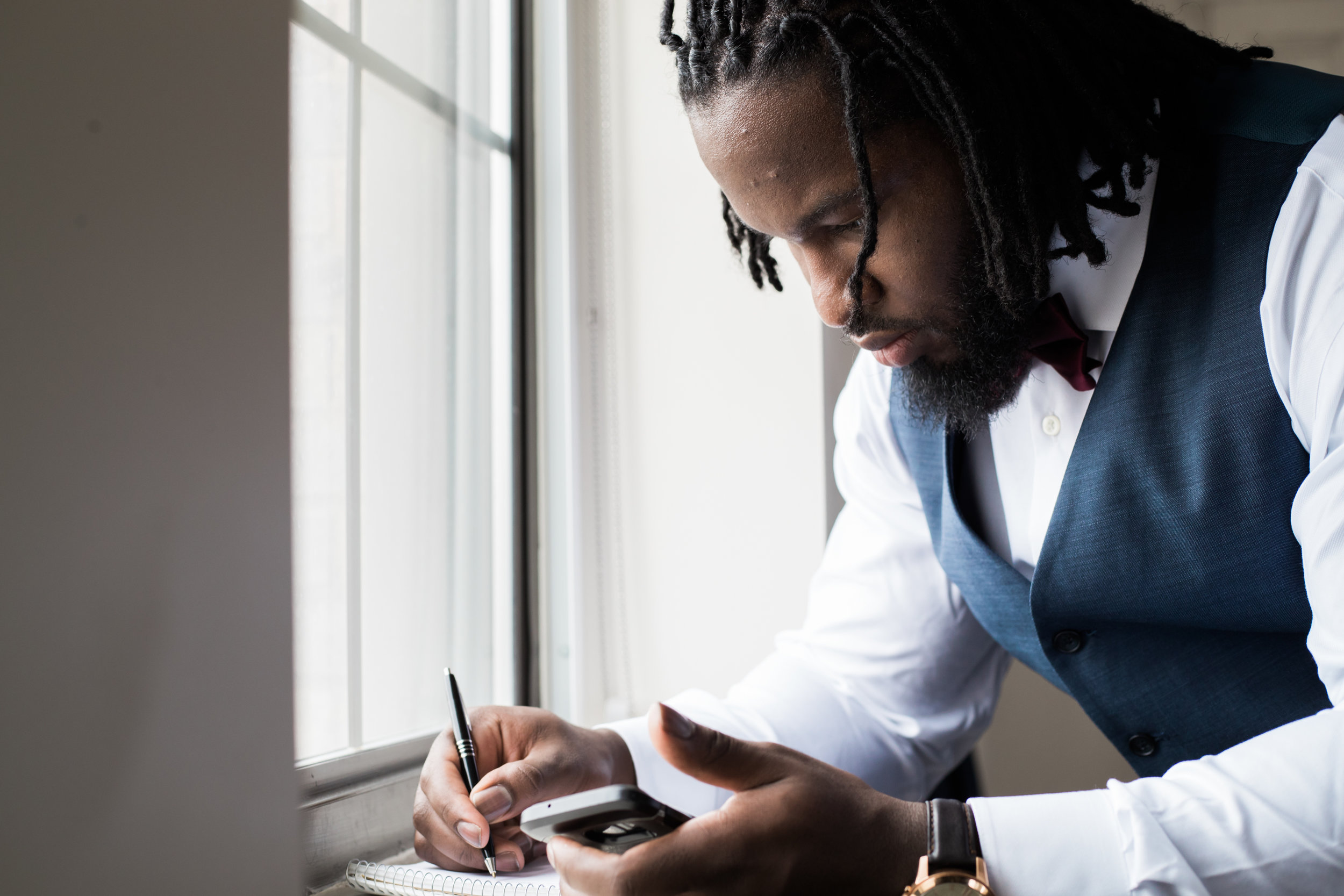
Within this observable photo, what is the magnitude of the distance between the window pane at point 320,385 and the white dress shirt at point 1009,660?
32 centimetres

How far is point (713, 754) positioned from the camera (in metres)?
0.57

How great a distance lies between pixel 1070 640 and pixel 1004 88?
20.6 inches

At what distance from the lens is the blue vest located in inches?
30.1

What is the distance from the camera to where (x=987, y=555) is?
958 mm

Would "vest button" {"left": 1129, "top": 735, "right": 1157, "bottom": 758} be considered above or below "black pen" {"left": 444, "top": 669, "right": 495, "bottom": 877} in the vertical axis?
below

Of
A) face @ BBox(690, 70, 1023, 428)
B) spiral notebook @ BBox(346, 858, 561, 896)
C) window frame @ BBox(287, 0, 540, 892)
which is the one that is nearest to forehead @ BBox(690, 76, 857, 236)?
face @ BBox(690, 70, 1023, 428)

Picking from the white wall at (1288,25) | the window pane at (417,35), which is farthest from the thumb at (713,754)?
the white wall at (1288,25)

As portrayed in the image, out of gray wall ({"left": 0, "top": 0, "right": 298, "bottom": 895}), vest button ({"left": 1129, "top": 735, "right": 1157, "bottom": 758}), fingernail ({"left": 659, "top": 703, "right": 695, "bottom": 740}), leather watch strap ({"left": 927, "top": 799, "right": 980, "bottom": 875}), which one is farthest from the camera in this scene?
vest button ({"left": 1129, "top": 735, "right": 1157, "bottom": 758})

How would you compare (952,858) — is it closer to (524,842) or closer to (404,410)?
(524,842)

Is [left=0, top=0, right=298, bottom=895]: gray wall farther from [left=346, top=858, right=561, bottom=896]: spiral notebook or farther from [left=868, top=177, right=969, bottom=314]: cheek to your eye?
[left=868, top=177, right=969, bottom=314]: cheek

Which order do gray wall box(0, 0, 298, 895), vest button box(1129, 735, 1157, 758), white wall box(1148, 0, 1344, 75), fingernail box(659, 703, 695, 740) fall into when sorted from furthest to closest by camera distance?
white wall box(1148, 0, 1344, 75) → vest button box(1129, 735, 1157, 758) → fingernail box(659, 703, 695, 740) → gray wall box(0, 0, 298, 895)

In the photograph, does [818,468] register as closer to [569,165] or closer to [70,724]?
[569,165]

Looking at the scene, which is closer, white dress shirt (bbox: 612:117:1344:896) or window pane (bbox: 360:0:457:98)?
white dress shirt (bbox: 612:117:1344:896)

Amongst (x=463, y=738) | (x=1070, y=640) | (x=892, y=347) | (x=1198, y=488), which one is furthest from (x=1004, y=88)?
(x=463, y=738)
